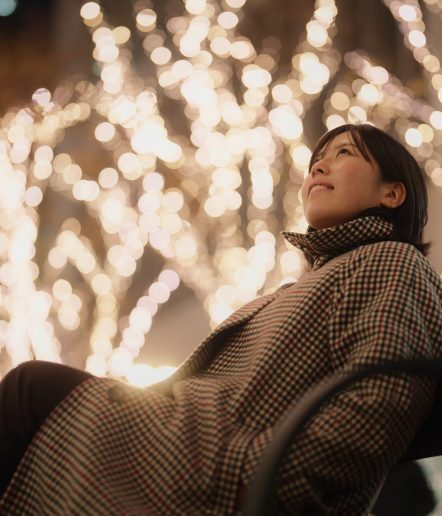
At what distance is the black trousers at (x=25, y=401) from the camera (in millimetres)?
1018

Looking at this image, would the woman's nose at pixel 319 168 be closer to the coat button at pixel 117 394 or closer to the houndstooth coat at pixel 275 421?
the houndstooth coat at pixel 275 421

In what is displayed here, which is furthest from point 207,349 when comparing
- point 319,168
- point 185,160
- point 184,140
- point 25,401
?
point 184,140

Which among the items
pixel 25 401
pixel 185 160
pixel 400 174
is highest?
pixel 185 160

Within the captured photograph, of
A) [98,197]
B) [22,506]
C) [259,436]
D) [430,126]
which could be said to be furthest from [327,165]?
[98,197]

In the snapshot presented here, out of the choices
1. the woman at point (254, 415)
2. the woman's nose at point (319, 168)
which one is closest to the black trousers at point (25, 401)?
the woman at point (254, 415)

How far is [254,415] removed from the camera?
1.00 meters

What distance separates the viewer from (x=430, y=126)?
2.79 m

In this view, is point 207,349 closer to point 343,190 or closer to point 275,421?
point 275,421

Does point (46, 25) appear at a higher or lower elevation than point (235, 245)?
higher

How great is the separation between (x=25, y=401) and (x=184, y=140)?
2.56m

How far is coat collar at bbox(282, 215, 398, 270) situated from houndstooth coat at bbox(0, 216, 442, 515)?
8 centimetres

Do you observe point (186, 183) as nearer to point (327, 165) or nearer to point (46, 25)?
point (46, 25)

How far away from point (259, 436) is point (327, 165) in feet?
2.15

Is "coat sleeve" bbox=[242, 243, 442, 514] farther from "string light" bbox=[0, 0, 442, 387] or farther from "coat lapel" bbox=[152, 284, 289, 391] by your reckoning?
"string light" bbox=[0, 0, 442, 387]
